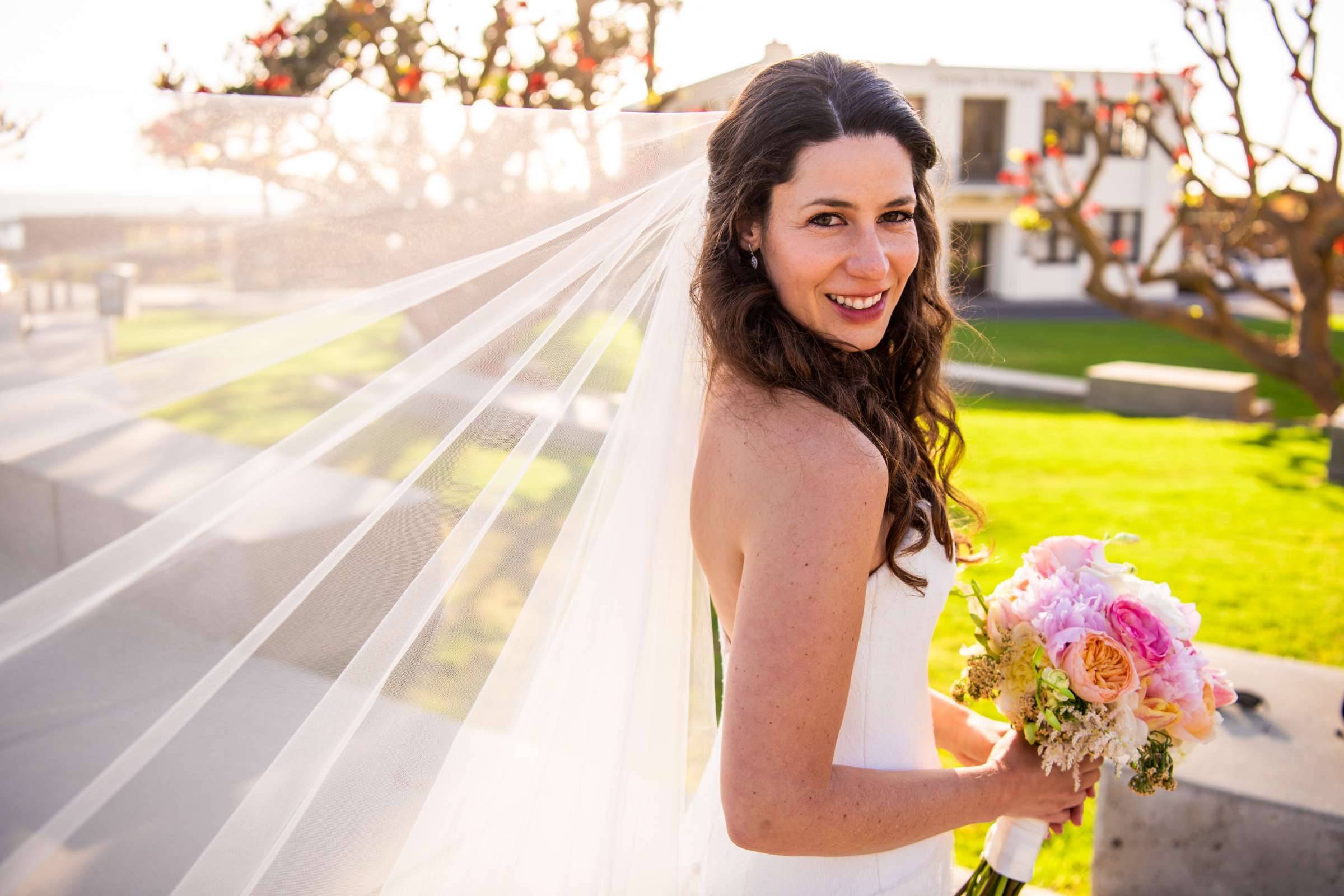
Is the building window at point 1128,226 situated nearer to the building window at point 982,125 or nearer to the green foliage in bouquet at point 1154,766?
the building window at point 982,125

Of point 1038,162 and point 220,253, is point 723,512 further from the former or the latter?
point 1038,162

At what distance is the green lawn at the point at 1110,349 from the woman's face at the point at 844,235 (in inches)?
479

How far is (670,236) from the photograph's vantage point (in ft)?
6.82

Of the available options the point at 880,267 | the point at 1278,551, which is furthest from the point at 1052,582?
the point at 1278,551

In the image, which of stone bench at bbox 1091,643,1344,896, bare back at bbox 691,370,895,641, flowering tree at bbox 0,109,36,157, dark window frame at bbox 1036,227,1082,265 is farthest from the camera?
dark window frame at bbox 1036,227,1082,265

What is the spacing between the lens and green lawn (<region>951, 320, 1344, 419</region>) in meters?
14.9

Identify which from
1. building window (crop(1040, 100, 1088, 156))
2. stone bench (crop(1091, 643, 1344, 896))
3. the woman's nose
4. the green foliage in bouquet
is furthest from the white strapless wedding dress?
building window (crop(1040, 100, 1088, 156))

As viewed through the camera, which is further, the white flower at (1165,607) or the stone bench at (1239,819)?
the stone bench at (1239,819)

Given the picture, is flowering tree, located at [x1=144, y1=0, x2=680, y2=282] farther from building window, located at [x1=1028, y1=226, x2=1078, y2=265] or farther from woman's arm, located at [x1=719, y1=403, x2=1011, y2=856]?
building window, located at [x1=1028, y1=226, x2=1078, y2=265]

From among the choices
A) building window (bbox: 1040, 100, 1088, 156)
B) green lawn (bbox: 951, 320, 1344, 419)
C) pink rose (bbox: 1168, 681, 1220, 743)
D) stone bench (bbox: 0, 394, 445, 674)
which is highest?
building window (bbox: 1040, 100, 1088, 156)

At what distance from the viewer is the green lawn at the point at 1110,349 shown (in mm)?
14920

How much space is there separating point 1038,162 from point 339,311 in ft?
38.0

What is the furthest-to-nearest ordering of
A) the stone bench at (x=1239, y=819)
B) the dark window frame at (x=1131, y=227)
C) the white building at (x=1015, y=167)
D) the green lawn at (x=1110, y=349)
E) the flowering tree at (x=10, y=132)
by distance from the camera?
the dark window frame at (x=1131, y=227) → the white building at (x=1015, y=167) → the green lawn at (x=1110, y=349) → the stone bench at (x=1239, y=819) → the flowering tree at (x=10, y=132)

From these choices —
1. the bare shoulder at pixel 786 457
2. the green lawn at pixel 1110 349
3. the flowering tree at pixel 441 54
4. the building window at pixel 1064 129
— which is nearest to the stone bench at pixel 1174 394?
the green lawn at pixel 1110 349
